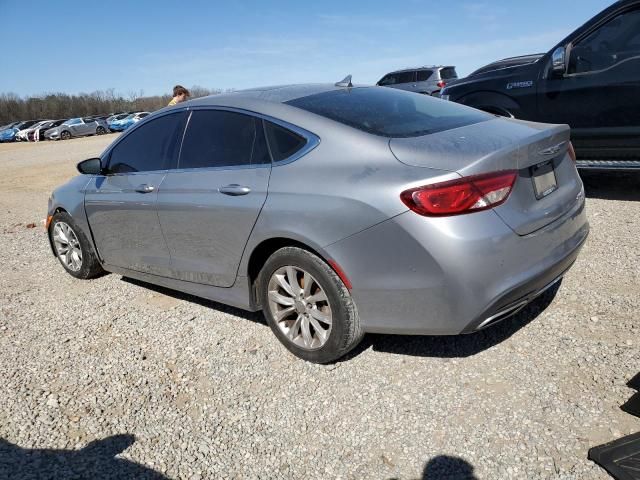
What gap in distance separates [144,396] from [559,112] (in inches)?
212

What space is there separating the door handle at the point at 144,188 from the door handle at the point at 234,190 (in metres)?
0.81

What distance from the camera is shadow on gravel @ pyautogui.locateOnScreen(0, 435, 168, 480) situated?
2402mm

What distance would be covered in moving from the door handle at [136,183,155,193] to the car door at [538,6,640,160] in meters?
4.65

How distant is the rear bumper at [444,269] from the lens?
244 cm

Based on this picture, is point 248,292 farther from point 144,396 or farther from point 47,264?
point 47,264

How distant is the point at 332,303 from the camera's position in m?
2.84

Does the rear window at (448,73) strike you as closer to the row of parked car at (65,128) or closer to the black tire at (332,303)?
the black tire at (332,303)

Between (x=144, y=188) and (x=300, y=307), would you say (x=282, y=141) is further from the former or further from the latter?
(x=144, y=188)

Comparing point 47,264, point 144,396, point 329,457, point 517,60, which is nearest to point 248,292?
point 144,396

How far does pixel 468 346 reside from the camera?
3.19m

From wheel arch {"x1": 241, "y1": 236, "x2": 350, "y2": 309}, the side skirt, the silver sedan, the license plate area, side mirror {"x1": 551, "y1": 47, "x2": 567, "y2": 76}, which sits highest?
side mirror {"x1": 551, "y1": 47, "x2": 567, "y2": 76}

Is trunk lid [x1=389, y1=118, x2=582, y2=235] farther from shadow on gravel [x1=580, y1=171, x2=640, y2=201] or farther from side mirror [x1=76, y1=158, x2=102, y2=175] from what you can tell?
shadow on gravel [x1=580, y1=171, x2=640, y2=201]

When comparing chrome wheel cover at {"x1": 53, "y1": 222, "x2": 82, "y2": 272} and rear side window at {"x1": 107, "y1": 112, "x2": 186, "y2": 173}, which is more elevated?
rear side window at {"x1": 107, "y1": 112, "x2": 186, "y2": 173}

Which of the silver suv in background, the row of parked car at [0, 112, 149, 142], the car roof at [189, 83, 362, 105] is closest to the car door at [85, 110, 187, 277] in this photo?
the car roof at [189, 83, 362, 105]
